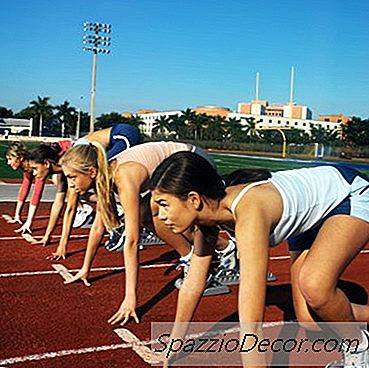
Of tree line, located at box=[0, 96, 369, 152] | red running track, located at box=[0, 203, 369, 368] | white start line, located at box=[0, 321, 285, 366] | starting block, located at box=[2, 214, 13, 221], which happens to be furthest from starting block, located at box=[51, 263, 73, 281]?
tree line, located at box=[0, 96, 369, 152]

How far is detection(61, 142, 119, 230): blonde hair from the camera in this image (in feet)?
14.0

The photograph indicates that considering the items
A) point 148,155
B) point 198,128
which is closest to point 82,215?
point 148,155

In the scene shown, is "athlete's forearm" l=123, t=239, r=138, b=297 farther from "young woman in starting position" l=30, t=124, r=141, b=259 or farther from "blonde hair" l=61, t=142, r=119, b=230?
"young woman in starting position" l=30, t=124, r=141, b=259

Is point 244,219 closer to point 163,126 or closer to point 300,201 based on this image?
point 300,201

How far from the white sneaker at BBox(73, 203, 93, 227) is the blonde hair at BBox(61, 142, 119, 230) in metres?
4.54

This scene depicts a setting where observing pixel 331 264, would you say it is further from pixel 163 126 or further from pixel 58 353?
pixel 163 126

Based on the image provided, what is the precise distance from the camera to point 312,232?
344cm

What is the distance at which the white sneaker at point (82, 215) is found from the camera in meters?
8.84

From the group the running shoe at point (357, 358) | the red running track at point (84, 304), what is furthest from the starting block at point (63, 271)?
the running shoe at point (357, 358)

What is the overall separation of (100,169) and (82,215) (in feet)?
15.8

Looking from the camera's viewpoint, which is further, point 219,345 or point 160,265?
point 160,265

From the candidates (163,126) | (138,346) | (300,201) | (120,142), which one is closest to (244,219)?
(300,201)

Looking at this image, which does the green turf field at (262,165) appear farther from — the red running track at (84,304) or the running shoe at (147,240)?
the red running track at (84,304)

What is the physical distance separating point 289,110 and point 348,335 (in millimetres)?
125838
